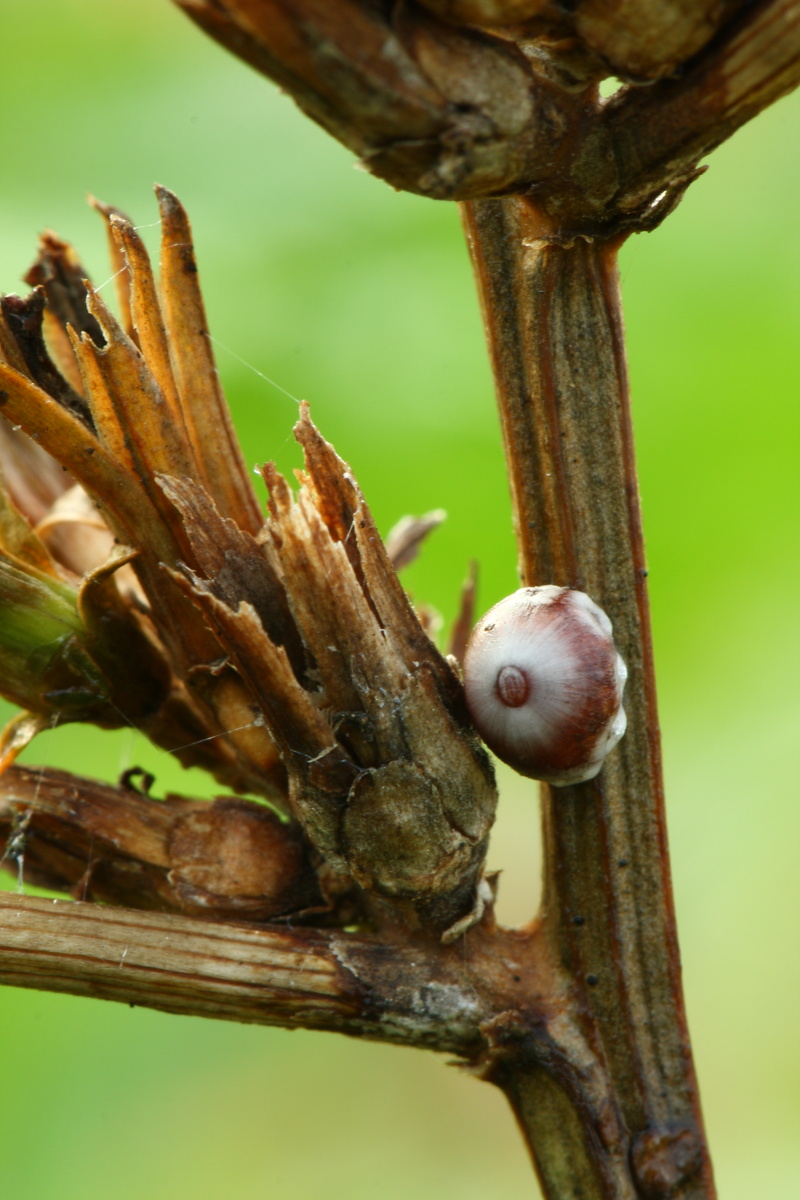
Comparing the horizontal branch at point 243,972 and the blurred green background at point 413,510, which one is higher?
the blurred green background at point 413,510

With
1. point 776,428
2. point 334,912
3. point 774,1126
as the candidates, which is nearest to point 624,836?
point 334,912

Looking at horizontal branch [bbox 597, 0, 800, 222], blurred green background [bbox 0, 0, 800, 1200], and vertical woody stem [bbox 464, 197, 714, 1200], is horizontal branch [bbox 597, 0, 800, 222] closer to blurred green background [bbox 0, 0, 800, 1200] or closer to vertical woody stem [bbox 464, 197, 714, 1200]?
vertical woody stem [bbox 464, 197, 714, 1200]

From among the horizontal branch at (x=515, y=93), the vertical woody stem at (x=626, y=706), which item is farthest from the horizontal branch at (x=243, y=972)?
the horizontal branch at (x=515, y=93)

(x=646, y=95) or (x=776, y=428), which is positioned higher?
(x=776, y=428)

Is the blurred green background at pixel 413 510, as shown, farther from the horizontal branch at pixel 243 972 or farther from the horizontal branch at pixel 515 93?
the horizontal branch at pixel 515 93

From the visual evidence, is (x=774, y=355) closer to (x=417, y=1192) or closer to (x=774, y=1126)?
(x=774, y=1126)

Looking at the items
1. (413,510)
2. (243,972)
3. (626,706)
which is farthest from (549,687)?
(413,510)
